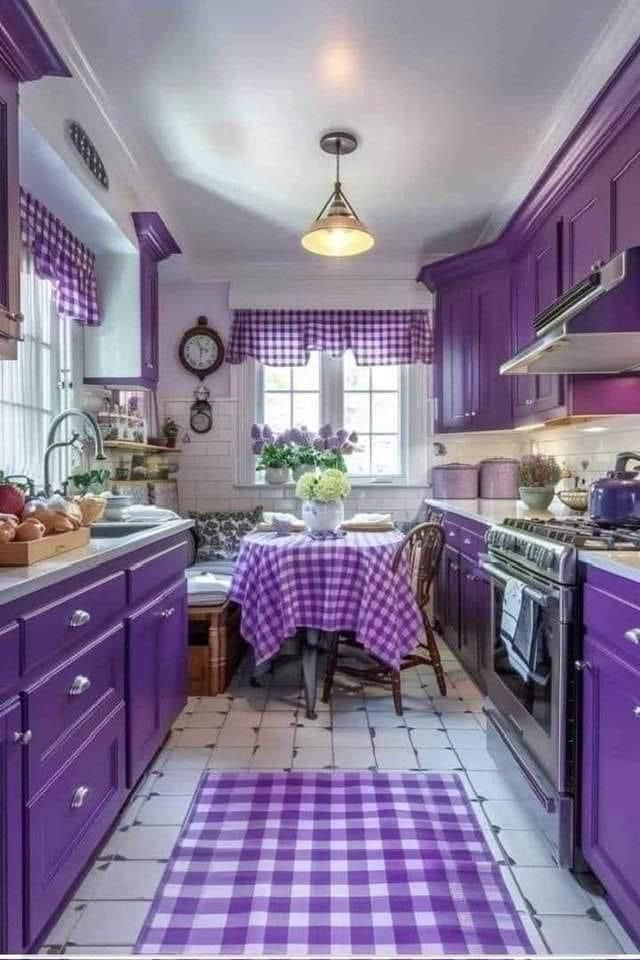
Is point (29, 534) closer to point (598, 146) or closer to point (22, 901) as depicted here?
point (22, 901)

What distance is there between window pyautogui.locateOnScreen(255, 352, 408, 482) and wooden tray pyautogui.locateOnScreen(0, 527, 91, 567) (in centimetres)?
292

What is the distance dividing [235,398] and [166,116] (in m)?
2.11

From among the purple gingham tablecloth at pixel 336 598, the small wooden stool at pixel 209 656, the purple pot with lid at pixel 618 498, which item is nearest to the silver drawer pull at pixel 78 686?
the purple gingham tablecloth at pixel 336 598

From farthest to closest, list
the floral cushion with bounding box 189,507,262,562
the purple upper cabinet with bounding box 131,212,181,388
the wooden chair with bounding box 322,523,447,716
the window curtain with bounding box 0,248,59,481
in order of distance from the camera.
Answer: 1. the floral cushion with bounding box 189,507,262,562
2. the purple upper cabinet with bounding box 131,212,181,388
3. the wooden chair with bounding box 322,523,447,716
4. the window curtain with bounding box 0,248,59,481

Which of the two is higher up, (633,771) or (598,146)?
(598,146)

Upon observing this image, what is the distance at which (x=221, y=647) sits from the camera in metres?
3.05

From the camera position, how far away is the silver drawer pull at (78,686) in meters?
1.49

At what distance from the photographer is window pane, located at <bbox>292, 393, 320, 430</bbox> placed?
4.57 meters

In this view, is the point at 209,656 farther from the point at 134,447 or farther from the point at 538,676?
the point at 538,676

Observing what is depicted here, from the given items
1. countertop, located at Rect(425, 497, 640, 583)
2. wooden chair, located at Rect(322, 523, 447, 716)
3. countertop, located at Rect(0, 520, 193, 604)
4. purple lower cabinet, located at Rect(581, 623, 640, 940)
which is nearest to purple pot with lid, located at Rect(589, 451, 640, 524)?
countertop, located at Rect(425, 497, 640, 583)

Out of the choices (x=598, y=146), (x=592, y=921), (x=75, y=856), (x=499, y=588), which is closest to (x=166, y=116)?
(x=598, y=146)

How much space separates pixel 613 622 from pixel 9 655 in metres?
1.38

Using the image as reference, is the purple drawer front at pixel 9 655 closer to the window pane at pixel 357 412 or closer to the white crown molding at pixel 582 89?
the white crown molding at pixel 582 89

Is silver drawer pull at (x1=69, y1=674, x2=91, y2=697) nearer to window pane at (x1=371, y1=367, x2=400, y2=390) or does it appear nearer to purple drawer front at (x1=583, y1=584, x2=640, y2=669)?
purple drawer front at (x1=583, y1=584, x2=640, y2=669)
